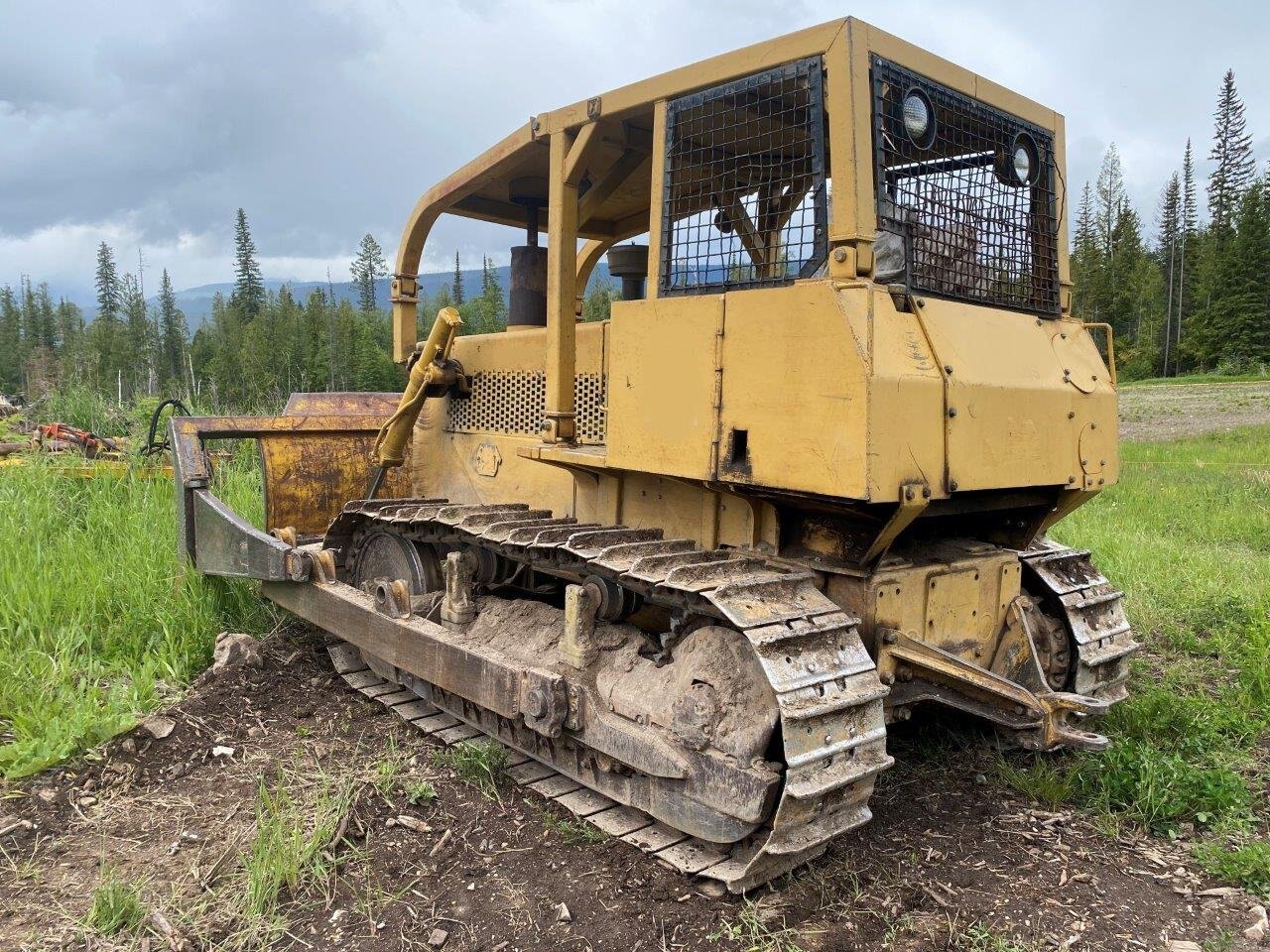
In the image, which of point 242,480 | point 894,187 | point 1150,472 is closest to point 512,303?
point 894,187

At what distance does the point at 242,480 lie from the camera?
24.7 feet

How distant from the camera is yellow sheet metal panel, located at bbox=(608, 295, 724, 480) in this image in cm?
321

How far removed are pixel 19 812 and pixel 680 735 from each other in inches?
103

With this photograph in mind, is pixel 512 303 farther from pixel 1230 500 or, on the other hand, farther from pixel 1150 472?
pixel 1150 472

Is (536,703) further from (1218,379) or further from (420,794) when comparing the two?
(1218,379)

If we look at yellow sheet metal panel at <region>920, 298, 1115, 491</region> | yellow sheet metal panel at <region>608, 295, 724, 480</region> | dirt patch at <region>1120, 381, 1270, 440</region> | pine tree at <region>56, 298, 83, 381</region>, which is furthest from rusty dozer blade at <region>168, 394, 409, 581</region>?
pine tree at <region>56, 298, 83, 381</region>

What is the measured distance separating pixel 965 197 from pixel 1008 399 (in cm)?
83

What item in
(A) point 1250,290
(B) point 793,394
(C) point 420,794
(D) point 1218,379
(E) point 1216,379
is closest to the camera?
(B) point 793,394

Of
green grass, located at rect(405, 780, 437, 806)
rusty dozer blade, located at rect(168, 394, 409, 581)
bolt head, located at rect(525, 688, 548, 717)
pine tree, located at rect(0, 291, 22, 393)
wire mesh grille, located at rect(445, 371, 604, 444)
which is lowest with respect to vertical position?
green grass, located at rect(405, 780, 437, 806)

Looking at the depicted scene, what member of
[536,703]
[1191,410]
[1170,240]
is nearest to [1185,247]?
[1170,240]

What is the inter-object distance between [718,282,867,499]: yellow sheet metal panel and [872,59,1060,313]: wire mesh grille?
52 cm

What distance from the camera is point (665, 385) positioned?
3338mm

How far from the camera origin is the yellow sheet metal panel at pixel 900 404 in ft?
9.14

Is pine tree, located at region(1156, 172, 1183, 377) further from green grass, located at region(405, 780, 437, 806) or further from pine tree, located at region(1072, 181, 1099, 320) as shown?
green grass, located at region(405, 780, 437, 806)
